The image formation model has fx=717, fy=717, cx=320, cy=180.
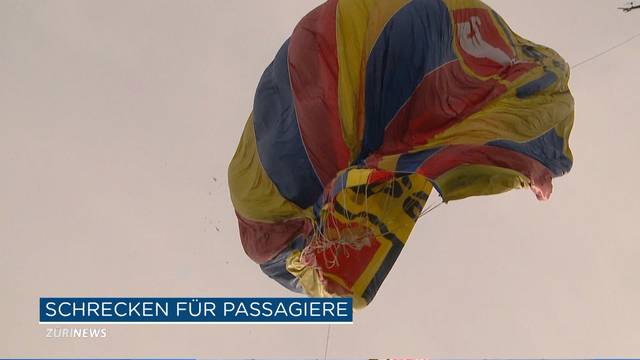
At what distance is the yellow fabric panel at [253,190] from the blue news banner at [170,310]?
→ 0.52 metres

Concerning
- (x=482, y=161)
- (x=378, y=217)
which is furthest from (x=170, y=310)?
(x=482, y=161)

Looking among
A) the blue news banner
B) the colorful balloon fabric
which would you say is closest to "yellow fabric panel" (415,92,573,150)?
the colorful balloon fabric

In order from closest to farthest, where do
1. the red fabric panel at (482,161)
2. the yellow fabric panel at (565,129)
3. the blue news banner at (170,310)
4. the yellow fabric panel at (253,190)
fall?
the red fabric panel at (482,161) < the yellow fabric panel at (253,190) < the yellow fabric panel at (565,129) < the blue news banner at (170,310)

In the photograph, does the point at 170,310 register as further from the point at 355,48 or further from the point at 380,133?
the point at 355,48

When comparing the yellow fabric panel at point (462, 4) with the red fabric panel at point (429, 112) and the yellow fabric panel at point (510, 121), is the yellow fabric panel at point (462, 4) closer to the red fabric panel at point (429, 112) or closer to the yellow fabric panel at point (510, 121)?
the red fabric panel at point (429, 112)

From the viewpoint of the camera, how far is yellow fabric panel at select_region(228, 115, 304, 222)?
325 centimetres

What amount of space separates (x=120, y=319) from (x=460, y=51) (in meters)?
2.32

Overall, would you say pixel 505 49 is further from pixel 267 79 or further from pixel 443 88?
pixel 267 79

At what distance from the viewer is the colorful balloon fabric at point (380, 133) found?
2.98 m

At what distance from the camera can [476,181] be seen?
3051 millimetres

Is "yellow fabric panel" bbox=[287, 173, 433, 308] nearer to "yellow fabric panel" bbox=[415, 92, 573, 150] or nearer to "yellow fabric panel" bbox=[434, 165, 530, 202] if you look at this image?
"yellow fabric panel" bbox=[434, 165, 530, 202]

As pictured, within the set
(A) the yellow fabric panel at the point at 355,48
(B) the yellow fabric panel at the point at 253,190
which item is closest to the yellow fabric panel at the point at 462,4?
(A) the yellow fabric panel at the point at 355,48

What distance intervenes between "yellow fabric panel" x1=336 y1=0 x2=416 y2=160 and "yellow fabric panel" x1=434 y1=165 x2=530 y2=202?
40cm

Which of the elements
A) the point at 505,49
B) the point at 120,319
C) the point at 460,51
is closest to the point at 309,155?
the point at 460,51
